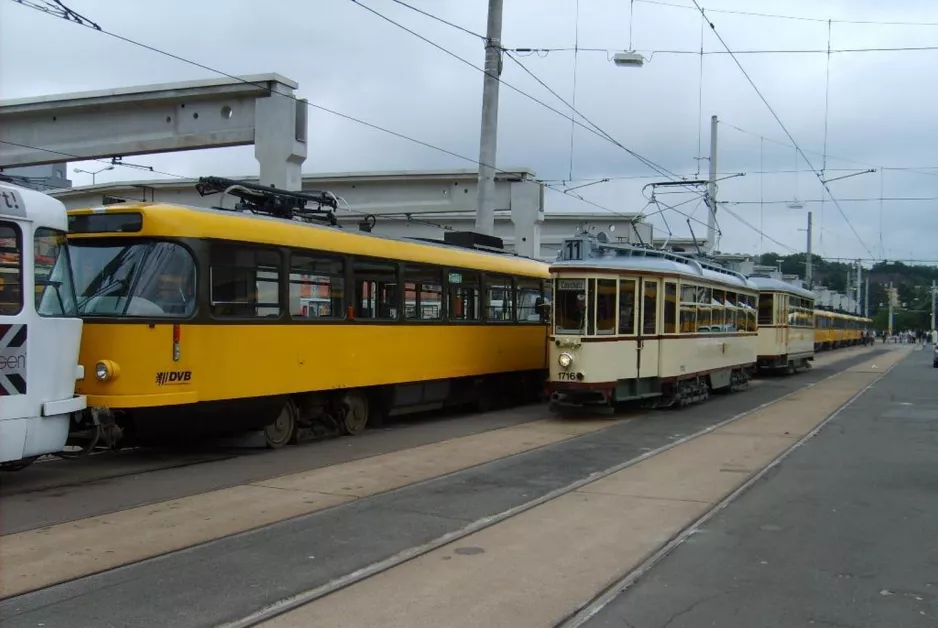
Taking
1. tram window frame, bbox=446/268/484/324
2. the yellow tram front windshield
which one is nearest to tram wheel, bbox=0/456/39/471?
the yellow tram front windshield

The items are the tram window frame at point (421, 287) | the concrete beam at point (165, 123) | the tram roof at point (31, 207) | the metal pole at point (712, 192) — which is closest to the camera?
the tram roof at point (31, 207)

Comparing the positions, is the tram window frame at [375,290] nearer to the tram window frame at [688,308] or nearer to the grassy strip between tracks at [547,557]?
the grassy strip between tracks at [547,557]

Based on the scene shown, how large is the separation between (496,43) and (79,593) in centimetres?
1578

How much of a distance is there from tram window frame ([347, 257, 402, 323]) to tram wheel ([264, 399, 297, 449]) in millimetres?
1602

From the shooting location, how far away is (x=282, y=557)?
6.08 m

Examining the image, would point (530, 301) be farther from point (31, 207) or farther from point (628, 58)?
point (31, 207)

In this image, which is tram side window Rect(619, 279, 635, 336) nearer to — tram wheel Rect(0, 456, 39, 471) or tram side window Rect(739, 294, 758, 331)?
tram side window Rect(739, 294, 758, 331)

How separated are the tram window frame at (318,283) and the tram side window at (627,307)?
542 centimetres

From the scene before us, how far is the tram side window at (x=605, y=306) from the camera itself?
1448 cm

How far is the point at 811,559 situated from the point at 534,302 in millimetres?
11940

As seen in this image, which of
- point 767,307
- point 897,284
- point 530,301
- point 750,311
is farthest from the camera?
point 897,284

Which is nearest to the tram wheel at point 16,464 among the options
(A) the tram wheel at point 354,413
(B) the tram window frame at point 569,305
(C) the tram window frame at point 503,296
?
(A) the tram wheel at point 354,413

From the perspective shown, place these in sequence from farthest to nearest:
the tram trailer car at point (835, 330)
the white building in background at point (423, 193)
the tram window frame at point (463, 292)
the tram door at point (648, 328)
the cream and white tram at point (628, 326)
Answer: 1. the tram trailer car at point (835, 330)
2. the white building in background at point (423, 193)
3. the tram door at point (648, 328)
4. the tram window frame at point (463, 292)
5. the cream and white tram at point (628, 326)

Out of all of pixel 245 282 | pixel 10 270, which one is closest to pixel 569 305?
pixel 245 282
